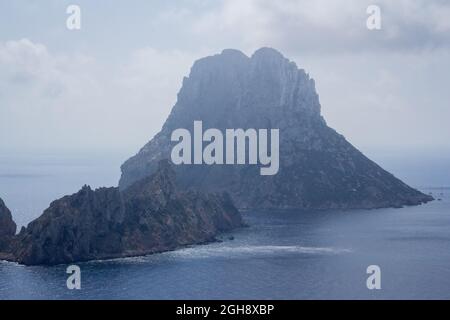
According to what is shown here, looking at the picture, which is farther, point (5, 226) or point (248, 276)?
point (5, 226)

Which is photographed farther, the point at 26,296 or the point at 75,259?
the point at 75,259

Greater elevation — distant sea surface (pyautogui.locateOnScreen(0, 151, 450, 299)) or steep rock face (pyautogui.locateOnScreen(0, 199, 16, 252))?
steep rock face (pyautogui.locateOnScreen(0, 199, 16, 252))

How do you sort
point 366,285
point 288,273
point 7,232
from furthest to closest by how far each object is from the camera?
point 7,232, point 288,273, point 366,285

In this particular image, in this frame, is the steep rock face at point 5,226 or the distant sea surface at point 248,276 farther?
the steep rock face at point 5,226

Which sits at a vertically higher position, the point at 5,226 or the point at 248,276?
the point at 5,226

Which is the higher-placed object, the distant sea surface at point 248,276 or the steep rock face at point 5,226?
the steep rock face at point 5,226

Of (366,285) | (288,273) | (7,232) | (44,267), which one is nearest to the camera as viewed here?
(366,285)

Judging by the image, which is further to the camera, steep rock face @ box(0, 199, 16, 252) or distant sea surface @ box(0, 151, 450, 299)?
steep rock face @ box(0, 199, 16, 252)
